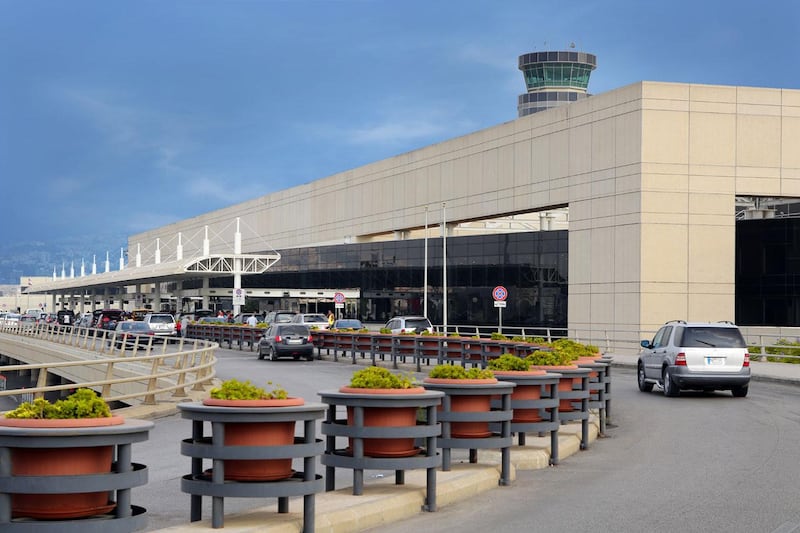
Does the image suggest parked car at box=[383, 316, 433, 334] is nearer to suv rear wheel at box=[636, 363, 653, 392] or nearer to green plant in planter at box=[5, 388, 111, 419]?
suv rear wheel at box=[636, 363, 653, 392]

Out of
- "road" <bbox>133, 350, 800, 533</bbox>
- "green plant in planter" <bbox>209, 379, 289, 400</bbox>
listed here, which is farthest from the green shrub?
"green plant in planter" <bbox>209, 379, 289, 400</bbox>

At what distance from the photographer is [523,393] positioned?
14.5 metres

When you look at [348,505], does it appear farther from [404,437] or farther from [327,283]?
[327,283]

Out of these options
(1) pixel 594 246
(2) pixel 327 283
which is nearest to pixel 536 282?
(1) pixel 594 246

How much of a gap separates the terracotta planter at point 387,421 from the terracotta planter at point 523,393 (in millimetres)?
3507

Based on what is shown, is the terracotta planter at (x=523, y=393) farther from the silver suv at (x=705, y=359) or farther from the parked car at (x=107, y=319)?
the parked car at (x=107, y=319)

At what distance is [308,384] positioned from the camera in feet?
108

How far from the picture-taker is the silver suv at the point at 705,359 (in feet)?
92.0

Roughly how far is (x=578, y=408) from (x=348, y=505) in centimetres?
863

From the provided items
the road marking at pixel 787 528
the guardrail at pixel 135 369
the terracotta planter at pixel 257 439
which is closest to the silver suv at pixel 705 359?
the guardrail at pixel 135 369

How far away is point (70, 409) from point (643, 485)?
7608 millimetres

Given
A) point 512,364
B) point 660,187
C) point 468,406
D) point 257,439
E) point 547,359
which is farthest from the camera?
point 660,187

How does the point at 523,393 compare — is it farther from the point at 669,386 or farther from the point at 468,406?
the point at 669,386

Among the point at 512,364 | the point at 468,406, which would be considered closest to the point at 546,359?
the point at 512,364
